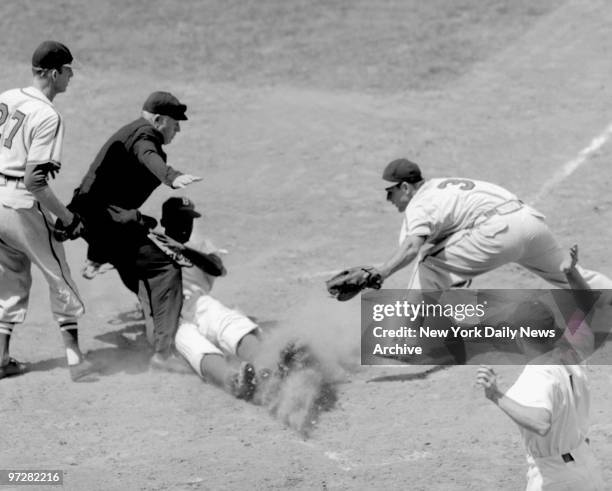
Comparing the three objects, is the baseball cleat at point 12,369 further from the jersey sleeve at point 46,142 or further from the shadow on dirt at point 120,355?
the jersey sleeve at point 46,142

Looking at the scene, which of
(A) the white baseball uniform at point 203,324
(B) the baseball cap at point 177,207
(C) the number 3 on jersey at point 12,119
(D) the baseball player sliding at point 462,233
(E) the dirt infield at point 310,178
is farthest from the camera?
(B) the baseball cap at point 177,207

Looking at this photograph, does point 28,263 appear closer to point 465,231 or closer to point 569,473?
point 465,231

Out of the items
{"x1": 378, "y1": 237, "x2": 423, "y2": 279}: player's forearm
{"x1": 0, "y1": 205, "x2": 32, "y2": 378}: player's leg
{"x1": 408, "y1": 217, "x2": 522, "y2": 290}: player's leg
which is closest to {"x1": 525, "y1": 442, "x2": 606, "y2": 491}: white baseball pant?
{"x1": 378, "y1": 237, "x2": 423, "y2": 279}: player's forearm

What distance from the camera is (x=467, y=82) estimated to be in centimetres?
1419

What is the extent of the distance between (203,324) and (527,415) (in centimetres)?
360

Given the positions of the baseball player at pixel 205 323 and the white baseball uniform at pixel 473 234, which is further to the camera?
the white baseball uniform at pixel 473 234

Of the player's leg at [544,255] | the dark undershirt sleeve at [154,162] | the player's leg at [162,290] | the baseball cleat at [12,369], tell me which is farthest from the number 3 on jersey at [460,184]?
the baseball cleat at [12,369]

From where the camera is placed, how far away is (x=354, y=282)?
738cm

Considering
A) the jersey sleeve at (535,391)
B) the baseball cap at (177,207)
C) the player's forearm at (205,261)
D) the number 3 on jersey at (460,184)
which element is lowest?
the player's forearm at (205,261)

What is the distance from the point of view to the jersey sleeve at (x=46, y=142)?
23.6 ft

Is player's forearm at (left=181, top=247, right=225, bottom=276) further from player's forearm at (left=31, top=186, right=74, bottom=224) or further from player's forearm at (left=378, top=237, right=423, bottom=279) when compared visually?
player's forearm at (left=378, top=237, right=423, bottom=279)

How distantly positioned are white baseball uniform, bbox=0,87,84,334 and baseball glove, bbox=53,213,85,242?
0.16 feet

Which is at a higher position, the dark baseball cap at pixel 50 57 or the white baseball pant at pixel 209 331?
the dark baseball cap at pixel 50 57

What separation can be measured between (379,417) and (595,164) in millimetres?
5532
